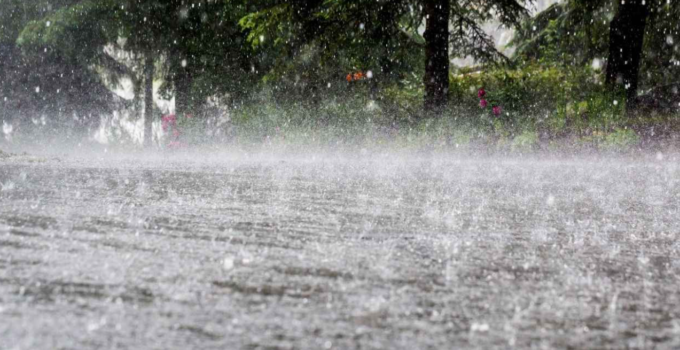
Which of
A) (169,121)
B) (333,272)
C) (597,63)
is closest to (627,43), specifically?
(597,63)

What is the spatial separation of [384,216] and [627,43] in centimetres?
1125

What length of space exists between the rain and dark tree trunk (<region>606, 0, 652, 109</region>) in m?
0.04

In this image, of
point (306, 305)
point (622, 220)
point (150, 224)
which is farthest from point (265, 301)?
point (622, 220)

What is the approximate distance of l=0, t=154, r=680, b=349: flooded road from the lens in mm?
1412

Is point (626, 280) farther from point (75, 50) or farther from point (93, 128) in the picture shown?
point (93, 128)

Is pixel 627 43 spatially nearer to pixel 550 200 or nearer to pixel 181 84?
pixel 550 200

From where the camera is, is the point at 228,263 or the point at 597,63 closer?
the point at 228,263

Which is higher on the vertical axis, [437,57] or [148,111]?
[437,57]

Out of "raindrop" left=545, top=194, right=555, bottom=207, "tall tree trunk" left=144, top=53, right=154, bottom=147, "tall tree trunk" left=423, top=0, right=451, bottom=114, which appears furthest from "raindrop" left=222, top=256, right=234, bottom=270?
"tall tree trunk" left=144, top=53, right=154, bottom=147

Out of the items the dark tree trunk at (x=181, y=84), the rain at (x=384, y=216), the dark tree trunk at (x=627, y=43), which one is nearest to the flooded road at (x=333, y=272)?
the rain at (x=384, y=216)

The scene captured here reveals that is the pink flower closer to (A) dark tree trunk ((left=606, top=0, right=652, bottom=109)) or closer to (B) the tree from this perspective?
(B) the tree

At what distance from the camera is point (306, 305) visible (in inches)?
65.1

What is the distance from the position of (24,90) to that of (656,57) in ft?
60.9

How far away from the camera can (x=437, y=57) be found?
12992 millimetres
